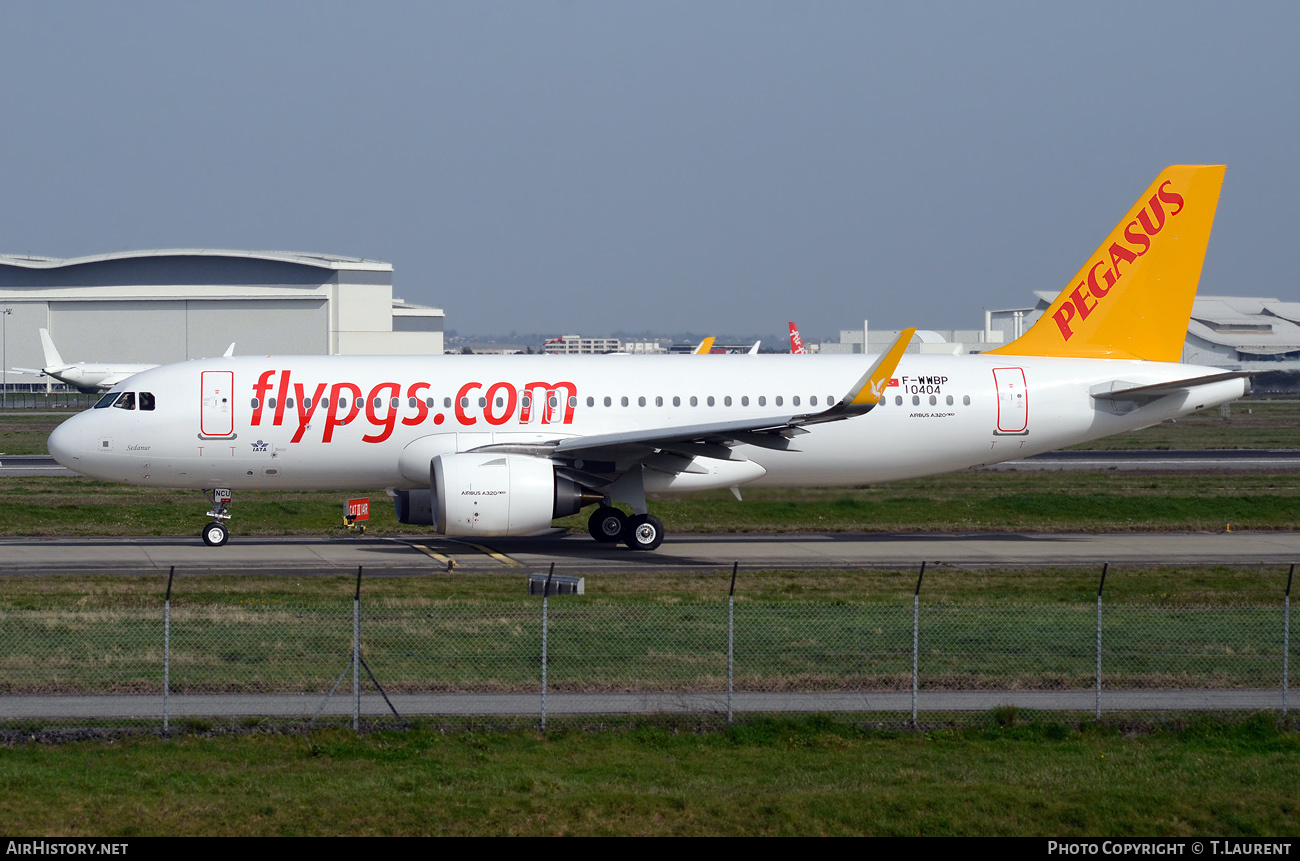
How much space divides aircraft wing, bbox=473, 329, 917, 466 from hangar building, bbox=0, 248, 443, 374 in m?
88.0

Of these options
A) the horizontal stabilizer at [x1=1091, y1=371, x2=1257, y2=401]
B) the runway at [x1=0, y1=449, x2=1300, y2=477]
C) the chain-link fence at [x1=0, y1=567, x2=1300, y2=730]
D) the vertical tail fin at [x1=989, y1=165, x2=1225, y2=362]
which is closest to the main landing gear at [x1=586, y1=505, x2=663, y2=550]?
the chain-link fence at [x1=0, y1=567, x2=1300, y2=730]

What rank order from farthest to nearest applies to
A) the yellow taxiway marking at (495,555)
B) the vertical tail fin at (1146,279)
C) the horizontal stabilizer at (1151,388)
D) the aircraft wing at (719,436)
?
the vertical tail fin at (1146,279)
the horizontal stabilizer at (1151,388)
the yellow taxiway marking at (495,555)
the aircraft wing at (719,436)

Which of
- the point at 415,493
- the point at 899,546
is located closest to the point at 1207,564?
the point at 899,546

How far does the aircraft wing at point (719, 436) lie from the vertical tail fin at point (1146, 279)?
645 cm

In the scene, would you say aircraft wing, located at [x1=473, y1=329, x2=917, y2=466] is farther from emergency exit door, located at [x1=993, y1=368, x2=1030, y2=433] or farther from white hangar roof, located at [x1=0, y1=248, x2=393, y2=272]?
white hangar roof, located at [x1=0, y1=248, x2=393, y2=272]

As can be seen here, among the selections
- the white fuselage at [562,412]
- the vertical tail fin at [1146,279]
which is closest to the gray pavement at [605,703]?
the white fuselage at [562,412]

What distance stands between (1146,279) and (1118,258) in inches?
31.9

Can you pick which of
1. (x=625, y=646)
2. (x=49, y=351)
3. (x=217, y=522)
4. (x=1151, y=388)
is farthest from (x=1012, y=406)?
(x=49, y=351)

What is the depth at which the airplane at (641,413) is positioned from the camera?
27.4 meters

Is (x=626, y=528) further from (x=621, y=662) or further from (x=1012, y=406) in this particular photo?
(x=621, y=662)

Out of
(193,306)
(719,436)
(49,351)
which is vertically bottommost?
(719,436)

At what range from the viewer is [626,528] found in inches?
1110

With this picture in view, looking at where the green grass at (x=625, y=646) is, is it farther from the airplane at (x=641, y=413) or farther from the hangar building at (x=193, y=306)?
the hangar building at (x=193, y=306)
